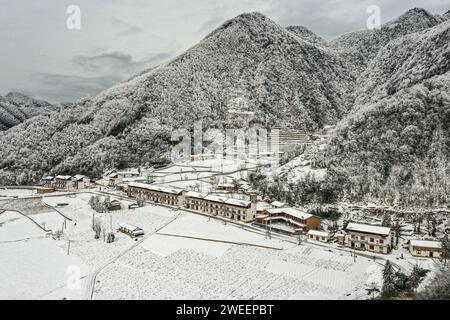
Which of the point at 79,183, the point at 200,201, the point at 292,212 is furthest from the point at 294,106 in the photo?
the point at 292,212

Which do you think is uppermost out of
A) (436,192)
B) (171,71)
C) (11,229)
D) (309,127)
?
(171,71)

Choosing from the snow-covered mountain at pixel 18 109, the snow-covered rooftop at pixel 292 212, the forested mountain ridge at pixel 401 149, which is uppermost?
the snow-covered mountain at pixel 18 109

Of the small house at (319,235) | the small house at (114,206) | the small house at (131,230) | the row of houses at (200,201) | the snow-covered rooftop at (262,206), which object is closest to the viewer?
the small house at (319,235)

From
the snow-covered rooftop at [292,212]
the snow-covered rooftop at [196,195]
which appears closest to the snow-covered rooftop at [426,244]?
the snow-covered rooftop at [292,212]

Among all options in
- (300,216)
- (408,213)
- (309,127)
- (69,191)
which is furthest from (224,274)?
(309,127)

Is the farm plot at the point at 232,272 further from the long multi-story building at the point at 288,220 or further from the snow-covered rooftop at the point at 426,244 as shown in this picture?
the snow-covered rooftop at the point at 426,244

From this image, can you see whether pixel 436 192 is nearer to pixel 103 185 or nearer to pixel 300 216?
pixel 300 216
